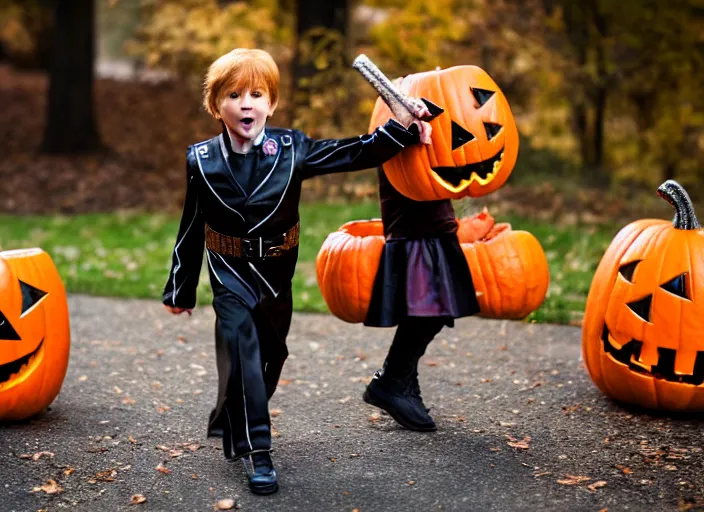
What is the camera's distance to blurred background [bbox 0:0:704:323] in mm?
9625

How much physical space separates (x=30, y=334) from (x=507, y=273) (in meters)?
2.47

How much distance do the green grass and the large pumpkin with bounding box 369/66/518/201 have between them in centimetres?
264

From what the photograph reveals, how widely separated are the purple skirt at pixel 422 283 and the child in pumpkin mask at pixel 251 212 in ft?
1.65

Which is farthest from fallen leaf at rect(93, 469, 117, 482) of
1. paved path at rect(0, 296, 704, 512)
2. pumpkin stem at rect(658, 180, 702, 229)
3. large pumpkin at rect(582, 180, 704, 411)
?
pumpkin stem at rect(658, 180, 702, 229)

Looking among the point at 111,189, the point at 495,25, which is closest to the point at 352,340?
the point at 495,25

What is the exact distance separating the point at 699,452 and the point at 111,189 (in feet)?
37.0

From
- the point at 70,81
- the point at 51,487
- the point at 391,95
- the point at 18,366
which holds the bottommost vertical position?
the point at 51,487

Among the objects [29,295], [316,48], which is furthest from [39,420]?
[316,48]

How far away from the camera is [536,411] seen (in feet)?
16.7

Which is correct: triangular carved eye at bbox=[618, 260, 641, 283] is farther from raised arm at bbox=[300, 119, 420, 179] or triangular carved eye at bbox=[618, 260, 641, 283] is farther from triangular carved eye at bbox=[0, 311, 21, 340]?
triangular carved eye at bbox=[0, 311, 21, 340]

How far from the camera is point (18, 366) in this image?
16.0 feet

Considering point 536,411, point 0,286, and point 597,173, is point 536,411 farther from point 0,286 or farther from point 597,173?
point 597,173

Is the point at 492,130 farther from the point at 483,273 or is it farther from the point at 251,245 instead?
the point at 251,245

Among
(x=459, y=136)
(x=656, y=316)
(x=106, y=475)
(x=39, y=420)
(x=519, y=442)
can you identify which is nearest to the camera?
(x=106, y=475)
